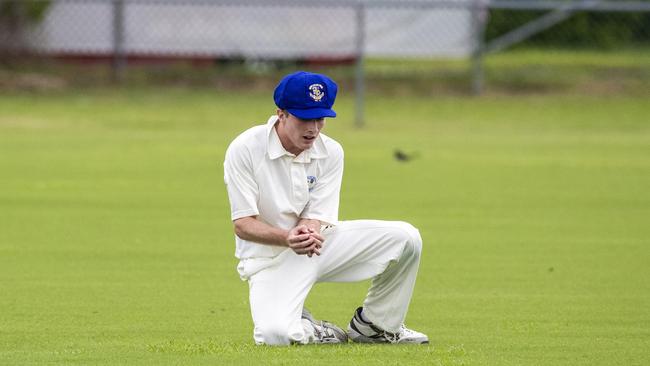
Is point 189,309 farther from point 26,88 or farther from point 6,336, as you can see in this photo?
point 26,88

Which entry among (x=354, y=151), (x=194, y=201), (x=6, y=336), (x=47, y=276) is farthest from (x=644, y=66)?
(x=6, y=336)

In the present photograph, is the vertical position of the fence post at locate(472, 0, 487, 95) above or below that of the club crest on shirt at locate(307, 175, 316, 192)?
above

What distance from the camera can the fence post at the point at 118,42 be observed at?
2342cm

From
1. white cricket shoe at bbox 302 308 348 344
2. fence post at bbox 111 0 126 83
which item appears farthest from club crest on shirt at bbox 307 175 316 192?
fence post at bbox 111 0 126 83

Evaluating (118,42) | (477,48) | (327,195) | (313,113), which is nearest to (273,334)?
(327,195)

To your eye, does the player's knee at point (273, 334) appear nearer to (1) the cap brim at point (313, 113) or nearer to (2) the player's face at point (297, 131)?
(2) the player's face at point (297, 131)

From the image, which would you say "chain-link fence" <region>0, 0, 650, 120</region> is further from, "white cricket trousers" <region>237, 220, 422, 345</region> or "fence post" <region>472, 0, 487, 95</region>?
"white cricket trousers" <region>237, 220, 422, 345</region>

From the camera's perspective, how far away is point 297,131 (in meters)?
6.61

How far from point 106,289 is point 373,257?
2.41 m

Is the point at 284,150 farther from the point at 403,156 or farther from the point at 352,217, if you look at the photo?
the point at 403,156

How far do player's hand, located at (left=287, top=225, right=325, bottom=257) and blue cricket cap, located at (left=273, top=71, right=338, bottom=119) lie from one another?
1.87ft

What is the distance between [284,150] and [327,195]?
348 mm

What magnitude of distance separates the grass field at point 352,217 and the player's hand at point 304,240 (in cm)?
52

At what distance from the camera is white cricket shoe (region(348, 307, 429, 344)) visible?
687 centimetres
